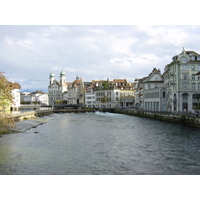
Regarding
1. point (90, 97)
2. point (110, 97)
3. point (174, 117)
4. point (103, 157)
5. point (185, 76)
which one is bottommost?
point (103, 157)

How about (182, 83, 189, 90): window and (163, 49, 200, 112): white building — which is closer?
(163, 49, 200, 112): white building

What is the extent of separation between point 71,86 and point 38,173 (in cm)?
15424

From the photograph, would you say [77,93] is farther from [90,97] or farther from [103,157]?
[103,157]

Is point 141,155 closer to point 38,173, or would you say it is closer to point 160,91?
point 38,173

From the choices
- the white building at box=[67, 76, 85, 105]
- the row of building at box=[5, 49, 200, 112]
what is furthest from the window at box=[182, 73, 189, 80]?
the white building at box=[67, 76, 85, 105]

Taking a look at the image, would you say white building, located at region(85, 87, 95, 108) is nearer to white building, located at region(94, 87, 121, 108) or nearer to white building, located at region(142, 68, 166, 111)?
white building, located at region(94, 87, 121, 108)

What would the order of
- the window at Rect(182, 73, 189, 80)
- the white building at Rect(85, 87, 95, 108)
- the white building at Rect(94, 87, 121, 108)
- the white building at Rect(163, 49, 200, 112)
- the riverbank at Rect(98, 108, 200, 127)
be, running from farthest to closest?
the white building at Rect(85, 87, 95, 108) < the white building at Rect(94, 87, 121, 108) < the window at Rect(182, 73, 189, 80) < the white building at Rect(163, 49, 200, 112) < the riverbank at Rect(98, 108, 200, 127)

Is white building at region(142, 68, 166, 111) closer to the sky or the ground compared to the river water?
closer to the sky

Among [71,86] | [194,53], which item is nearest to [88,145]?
[194,53]

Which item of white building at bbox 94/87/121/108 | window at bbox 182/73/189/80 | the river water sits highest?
window at bbox 182/73/189/80

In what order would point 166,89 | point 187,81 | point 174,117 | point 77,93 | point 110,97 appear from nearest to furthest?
1. point 174,117
2. point 187,81
3. point 166,89
4. point 110,97
5. point 77,93

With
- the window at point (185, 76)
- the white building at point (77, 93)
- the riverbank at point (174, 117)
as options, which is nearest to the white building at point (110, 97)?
the white building at point (77, 93)

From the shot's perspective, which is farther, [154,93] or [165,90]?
[154,93]

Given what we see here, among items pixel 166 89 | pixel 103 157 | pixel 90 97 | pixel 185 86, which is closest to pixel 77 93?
pixel 90 97
